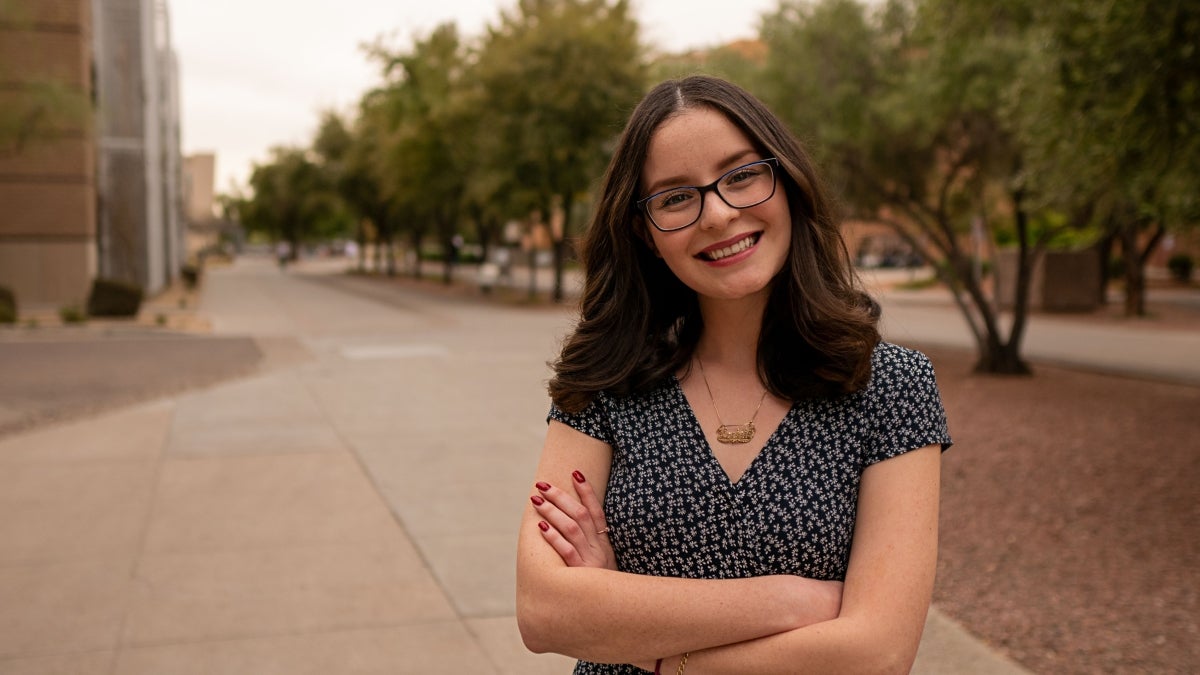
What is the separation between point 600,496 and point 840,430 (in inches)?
18.0

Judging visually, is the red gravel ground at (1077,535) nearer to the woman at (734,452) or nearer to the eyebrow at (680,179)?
the woman at (734,452)

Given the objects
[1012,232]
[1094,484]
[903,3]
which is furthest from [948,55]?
[1012,232]

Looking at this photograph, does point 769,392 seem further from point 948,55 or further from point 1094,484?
point 948,55

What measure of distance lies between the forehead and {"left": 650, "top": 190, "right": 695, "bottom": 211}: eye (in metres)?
0.03

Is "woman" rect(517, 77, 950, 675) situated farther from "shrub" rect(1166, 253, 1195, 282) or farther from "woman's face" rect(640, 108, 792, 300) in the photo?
"shrub" rect(1166, 253, 1195, 282)

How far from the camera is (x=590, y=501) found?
79.1 inches

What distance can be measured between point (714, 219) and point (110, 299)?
22345 millimetres

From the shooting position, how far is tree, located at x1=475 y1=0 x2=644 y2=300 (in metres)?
26.8

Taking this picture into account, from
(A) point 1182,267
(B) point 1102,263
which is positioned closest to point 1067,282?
(B) point 1102,263

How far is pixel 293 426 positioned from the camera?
32.4 feet

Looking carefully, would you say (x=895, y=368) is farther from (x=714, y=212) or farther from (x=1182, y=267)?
(x=1182, y=267)

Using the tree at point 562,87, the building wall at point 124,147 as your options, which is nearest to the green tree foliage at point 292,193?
the building wall at point 124,147

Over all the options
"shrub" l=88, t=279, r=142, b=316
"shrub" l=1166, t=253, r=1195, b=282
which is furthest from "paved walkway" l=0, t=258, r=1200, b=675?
"shrub" l=1166, t=253, r=1195, b=282

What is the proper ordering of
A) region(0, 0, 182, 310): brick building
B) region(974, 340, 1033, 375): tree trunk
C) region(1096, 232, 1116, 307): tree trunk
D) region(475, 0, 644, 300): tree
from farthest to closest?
region(1096, 232, 1116, 307): tree trunk < region(475, 0, 644, 300): tree < region(0, 0, 182, 310): brick building < region(974, 340, 1033, 375): tree trunk
